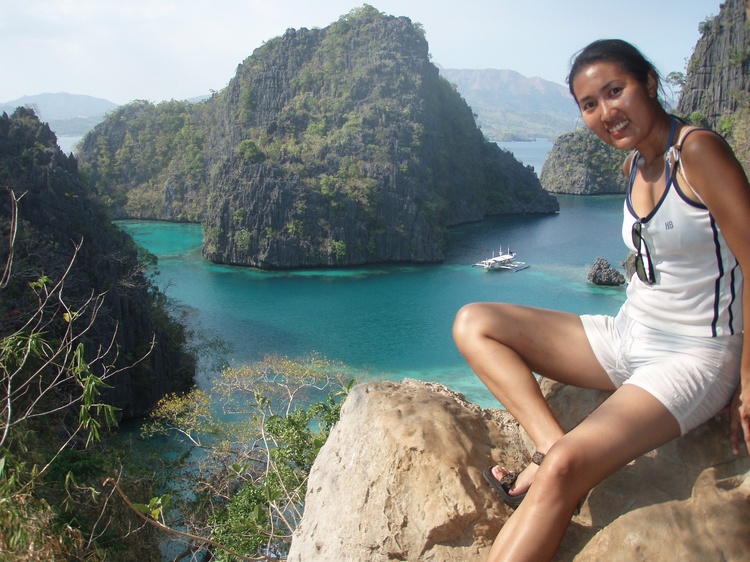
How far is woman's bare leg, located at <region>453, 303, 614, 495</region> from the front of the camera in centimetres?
228

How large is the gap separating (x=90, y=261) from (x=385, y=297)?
14907mm

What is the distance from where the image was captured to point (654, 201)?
199 centimetres

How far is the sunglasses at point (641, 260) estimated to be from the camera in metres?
2.00

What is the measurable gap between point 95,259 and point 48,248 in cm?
228

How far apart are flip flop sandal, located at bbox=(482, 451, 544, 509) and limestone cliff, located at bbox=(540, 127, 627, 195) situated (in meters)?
68.4

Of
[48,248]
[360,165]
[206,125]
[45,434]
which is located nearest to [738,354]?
[45,434]

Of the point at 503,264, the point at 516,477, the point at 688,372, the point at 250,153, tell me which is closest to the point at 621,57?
the point at 688,372

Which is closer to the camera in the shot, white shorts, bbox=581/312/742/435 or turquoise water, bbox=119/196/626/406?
white shorts, bbox=581/312/742/435

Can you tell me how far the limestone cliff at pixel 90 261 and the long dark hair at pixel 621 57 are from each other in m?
14.8

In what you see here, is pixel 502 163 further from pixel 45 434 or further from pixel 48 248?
pixel 45 434

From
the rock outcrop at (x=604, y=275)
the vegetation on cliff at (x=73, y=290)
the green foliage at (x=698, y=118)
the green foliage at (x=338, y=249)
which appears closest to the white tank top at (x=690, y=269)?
the vegetation on cliff at (x=73, y=290)

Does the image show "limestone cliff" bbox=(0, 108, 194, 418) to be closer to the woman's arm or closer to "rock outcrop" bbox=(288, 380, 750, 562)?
"rock outcrop" bbox=(288, 380, 750, 562)

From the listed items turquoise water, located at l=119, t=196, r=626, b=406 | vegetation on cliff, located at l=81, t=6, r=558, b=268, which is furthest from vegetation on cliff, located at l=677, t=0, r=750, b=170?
vegetation on cliff, located at l=81, t=6, r=558, b=268

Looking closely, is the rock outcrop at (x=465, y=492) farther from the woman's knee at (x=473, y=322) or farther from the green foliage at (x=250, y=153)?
the green foliage at (x=250, y=153)
